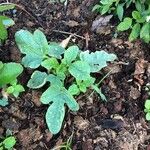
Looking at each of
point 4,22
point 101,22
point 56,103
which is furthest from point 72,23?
point 56,103

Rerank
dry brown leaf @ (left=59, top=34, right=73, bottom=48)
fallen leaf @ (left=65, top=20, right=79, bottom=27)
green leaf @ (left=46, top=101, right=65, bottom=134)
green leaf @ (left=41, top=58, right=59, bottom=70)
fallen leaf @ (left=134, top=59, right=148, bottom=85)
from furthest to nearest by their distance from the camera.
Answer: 1. fallen leaf @ (left=65, top=20, right=79, bottom=27)
2. dry brown leaf @ (left=59, top=34, right=73, bottom=48)
3. fallen leaf @ (left=134, top=59, right=148, bottom=85)
4. green leaf @ (left=41, top=58, right=59, bottom=70)
5. green leaf @ (left=46, top=101, right=65, bottom=134)

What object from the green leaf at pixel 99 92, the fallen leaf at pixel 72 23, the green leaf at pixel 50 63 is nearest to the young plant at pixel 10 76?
the green leaf at pixel 50 63

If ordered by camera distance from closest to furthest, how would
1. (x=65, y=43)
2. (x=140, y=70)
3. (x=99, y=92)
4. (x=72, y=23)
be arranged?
1. (x=99, y=92)
2. (x=140, y=70)
3. (x=65, y=43)
4. (x=72, y=23)

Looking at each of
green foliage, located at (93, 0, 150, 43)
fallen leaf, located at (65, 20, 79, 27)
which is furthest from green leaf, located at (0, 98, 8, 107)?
green foliage, located at (93, 0, 150, 43)

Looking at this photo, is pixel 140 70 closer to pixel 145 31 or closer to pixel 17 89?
pixel 145 31

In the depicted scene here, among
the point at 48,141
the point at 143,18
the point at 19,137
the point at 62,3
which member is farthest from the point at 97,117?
the point at 62,3

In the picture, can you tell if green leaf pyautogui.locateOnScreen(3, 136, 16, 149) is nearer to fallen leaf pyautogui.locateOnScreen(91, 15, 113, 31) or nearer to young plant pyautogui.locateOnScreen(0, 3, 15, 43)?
young plant pyautogui.locateOnScreen(0, 3, 15, 43)
